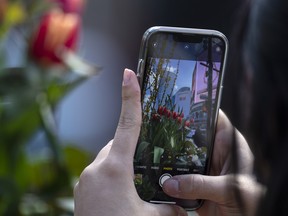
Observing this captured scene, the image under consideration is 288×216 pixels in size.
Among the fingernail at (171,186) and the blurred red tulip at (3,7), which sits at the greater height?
the blurred red tulip at (3,7)

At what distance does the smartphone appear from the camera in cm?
93

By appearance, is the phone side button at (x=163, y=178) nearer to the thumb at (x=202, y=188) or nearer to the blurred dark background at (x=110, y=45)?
the thumb at (x=202, y=188)

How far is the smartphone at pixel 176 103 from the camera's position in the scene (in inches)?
36.7

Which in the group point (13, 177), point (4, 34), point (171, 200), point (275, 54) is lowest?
point (13, 177)

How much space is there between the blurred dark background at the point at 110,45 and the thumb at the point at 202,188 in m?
2.43

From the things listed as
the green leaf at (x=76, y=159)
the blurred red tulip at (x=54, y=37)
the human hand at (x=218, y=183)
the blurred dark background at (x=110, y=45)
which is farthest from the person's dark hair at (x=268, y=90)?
the blurred dark background at (x=110, y=45)

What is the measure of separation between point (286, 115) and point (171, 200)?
37cm

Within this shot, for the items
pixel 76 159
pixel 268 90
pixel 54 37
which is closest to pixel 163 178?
A: pixel 268 90

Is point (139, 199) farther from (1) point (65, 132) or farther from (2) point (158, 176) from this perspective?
(1) point (65, 132)

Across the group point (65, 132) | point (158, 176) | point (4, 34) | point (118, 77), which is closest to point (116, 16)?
point (118, 77)

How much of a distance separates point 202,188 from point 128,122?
0.38 feet

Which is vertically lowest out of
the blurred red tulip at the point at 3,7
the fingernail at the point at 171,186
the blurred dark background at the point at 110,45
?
the blurred dark background at the point at 110,45

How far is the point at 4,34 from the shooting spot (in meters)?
1.72

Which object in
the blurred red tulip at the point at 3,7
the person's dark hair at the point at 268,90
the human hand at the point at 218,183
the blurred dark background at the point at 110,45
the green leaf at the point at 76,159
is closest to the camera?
the person's dark hair at the point at 268,90
